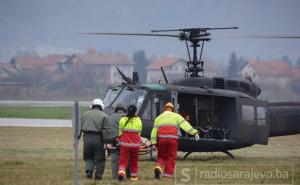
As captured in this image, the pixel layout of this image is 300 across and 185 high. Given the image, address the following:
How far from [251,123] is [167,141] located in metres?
6.30

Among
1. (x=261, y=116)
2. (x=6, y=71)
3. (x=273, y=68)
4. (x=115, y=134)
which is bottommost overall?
(x=115, y=134)

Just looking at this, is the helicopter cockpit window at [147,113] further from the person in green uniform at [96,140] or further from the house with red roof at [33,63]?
the house with red roof at [33,63]

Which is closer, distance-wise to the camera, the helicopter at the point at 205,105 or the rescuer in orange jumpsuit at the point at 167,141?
the rescuer in orange jumpsuit at the point at 167,141

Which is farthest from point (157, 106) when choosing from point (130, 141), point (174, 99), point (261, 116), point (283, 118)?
point (283, 118)

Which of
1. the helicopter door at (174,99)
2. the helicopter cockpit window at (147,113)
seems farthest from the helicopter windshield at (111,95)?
the helicopter door at (174,99)

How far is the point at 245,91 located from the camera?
24.0 meters

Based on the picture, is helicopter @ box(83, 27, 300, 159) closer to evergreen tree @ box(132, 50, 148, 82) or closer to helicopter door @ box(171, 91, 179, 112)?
helicopter door @ box(171, 91, 179, 112)

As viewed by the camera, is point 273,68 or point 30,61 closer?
point 273,68

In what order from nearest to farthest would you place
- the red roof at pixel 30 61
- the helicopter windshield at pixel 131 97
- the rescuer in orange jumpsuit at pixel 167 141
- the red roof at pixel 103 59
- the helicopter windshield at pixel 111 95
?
the rescuer in orange jumpsuit at pixel 167 141, the helicopter windshield at pixel 131 97, the helicopter windshield at pixel 111 95, the red roof at pixel 30 61, the red roof at pixel 103 59

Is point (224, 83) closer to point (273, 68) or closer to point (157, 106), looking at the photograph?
point (157, 106)

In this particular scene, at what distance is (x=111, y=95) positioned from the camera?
22.0 meters

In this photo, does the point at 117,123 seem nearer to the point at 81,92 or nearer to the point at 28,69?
the point at 81,92

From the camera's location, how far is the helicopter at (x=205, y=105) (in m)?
21.4

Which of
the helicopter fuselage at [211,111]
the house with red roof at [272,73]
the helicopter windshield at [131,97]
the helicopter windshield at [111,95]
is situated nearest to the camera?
the helicopter windshield at [131,97]
